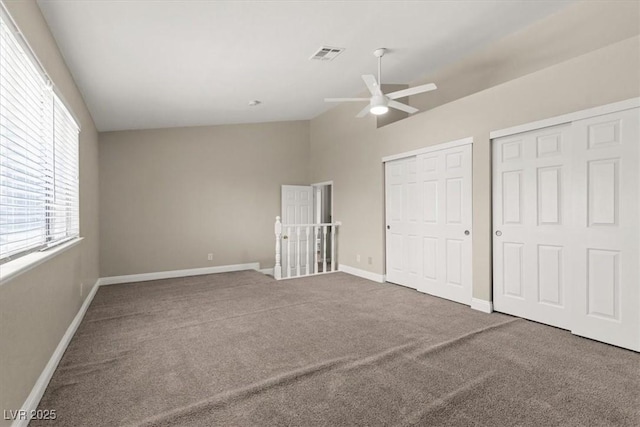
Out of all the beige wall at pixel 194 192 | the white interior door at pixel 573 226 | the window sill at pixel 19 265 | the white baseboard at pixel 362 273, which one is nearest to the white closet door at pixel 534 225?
the white interior door at pixel 573 226

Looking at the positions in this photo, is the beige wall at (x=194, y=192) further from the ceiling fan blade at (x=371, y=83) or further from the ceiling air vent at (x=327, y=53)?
the ceiling fan blade at (x=371, y=83)

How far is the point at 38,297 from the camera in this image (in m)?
2.20

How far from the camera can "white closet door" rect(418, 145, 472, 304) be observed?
418 centimetres

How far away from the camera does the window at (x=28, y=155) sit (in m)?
1.78

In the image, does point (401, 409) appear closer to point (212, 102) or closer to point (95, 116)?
point (212, 102)

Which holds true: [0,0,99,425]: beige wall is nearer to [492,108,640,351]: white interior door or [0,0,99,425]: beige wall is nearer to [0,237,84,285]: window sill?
[0,237,84,285]: window sill

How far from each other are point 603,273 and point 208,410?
332 centimetres

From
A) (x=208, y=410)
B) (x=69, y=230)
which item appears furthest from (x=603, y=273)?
(x=69, y=230)

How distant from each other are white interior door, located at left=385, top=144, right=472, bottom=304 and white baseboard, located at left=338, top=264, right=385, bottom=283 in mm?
169

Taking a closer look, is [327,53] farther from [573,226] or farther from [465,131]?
[573,226]

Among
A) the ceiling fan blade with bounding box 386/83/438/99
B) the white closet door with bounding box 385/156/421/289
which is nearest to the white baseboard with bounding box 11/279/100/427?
the ceiling fan blade with bounding box 386/83/438/99

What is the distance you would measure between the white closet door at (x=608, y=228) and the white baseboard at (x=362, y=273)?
8.97 ft

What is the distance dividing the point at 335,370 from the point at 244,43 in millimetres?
3037

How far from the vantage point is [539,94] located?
11.2 ft
